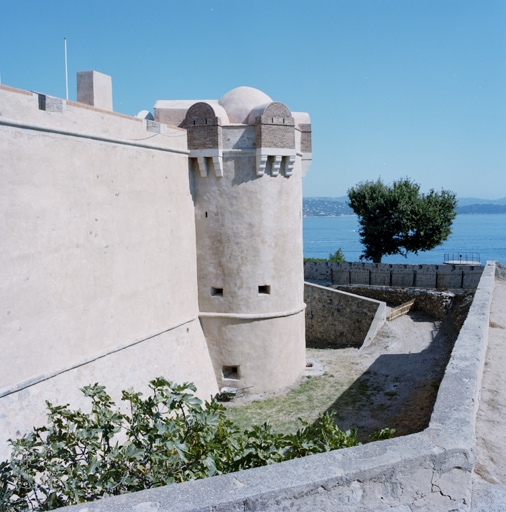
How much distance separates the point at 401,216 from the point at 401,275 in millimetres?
7620

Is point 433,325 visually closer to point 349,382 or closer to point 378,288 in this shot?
point 378,288

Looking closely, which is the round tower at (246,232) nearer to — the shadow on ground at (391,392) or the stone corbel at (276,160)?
the stone corbel at (276,160)

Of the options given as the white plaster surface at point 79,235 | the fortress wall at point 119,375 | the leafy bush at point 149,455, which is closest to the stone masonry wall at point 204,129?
the white plaster surface at point 79,235

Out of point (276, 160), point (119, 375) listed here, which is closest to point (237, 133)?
point (276, 160)

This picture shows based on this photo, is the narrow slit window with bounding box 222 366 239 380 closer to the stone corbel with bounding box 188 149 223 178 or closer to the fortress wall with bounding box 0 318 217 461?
the fortress wall with bounding box 0 318 217 461

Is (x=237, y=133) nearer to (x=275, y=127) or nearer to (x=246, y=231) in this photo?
(x=275, y=127)

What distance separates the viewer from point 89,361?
1109 centimetres

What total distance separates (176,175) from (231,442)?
10.4 meters

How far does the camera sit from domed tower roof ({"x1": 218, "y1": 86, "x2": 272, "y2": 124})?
16.5m

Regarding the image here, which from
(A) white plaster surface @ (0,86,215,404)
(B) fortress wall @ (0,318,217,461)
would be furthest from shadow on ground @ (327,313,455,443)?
(A) white plaster surface @ (0,86,215,404)

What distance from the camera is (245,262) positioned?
1588 centimetres

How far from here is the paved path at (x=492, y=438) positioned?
13.2ft

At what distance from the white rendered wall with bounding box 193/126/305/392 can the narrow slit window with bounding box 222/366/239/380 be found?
0.46 ft

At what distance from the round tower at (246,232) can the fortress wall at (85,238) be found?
3.38 feet
